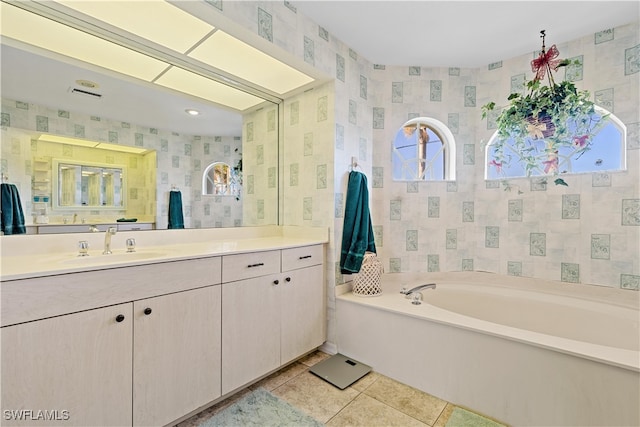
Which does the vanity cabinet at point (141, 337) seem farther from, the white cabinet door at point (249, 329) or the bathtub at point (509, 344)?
the bathtub at point (509, 344)

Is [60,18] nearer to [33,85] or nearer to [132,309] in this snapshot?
[33,85]

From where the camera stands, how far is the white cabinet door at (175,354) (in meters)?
1.28

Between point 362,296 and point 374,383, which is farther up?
point 362,296

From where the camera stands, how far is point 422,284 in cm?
267

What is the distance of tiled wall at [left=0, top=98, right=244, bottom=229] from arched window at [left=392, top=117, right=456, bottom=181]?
1.54m

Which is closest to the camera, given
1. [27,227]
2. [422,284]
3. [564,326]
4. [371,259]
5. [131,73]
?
[27,227]

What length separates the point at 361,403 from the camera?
5.50ft

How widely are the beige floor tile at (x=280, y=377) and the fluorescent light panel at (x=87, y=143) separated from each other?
1655mm

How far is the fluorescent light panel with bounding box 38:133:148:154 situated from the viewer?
154 cm

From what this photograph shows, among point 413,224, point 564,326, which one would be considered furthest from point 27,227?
point 564,326

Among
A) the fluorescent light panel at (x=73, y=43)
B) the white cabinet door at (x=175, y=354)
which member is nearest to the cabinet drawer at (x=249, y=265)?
the white cabinet door at (x=175, y=354)

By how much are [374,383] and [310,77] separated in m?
2.20

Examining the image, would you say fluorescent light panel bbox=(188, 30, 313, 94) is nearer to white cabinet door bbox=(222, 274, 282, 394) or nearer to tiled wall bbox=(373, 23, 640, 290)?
tiled wall bbox=(373, 23, 640, 290)

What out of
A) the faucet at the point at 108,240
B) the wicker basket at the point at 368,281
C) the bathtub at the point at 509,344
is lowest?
the bathtub at the point at 509,344
